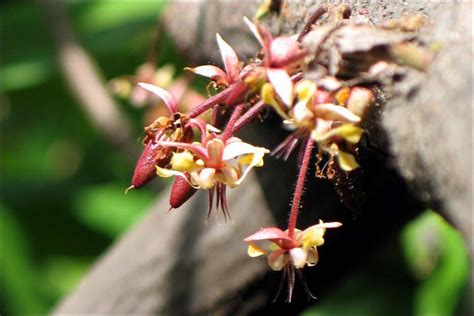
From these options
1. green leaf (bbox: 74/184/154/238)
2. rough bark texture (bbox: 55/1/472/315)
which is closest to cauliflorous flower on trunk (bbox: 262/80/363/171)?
rough bark texture (bbox: 55/1/472/315)

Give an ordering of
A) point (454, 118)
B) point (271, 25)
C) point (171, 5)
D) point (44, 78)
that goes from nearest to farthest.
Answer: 1. point (454, 118)
2. point (271, 25)
3. point (171, 5)
4. point (44, 78)

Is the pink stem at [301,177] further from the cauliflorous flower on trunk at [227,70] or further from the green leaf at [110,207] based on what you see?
the green leaf at [110,207]

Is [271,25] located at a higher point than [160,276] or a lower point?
higher

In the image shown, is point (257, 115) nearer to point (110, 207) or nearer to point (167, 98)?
point (167, 98)

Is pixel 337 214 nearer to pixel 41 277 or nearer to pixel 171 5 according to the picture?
pixel 171 5

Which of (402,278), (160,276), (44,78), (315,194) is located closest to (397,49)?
(315,194)

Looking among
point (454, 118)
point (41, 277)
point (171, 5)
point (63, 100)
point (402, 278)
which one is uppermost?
point (454, 118)
